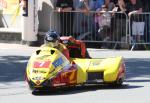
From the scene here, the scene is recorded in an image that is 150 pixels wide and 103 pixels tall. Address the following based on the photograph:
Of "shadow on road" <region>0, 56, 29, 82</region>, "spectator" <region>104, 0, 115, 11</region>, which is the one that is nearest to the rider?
"shadow on road" <region>0, 56, 29, 82</region>

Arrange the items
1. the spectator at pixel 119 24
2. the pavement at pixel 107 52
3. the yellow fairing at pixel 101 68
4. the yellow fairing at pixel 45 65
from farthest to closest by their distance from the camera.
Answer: the spectator at pixel 119 24, the pavement at pixel 107 52, the yellow fairing at pixel 101 68, the yellow fairing at pixel 45 65

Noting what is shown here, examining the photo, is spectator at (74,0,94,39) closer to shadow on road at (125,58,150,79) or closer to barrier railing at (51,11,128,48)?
barrier railing at (51,11,128,48)

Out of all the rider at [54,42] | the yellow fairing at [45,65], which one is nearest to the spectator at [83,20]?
the rider at [54,42]

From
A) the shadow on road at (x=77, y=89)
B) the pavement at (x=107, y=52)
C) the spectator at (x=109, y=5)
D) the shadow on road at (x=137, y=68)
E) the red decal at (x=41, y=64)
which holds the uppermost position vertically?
the spectator at (x=109, y=5)

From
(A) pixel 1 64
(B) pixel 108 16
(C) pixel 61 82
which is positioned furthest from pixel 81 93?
(B) pixel 108 16

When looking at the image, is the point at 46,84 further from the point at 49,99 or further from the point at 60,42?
the point at 60,42

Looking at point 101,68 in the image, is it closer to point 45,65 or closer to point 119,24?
point 45,65

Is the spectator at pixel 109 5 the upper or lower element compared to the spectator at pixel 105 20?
upper

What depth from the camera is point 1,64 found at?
16.2m

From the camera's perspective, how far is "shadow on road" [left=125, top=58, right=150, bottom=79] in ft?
46.1

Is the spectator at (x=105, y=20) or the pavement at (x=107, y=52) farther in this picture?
the spectator at (x=105, y=20)

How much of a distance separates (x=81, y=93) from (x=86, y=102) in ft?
3.53

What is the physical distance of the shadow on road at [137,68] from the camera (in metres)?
14.0

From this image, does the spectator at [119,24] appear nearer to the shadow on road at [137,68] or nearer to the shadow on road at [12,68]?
the shadow on road at [137,68]
